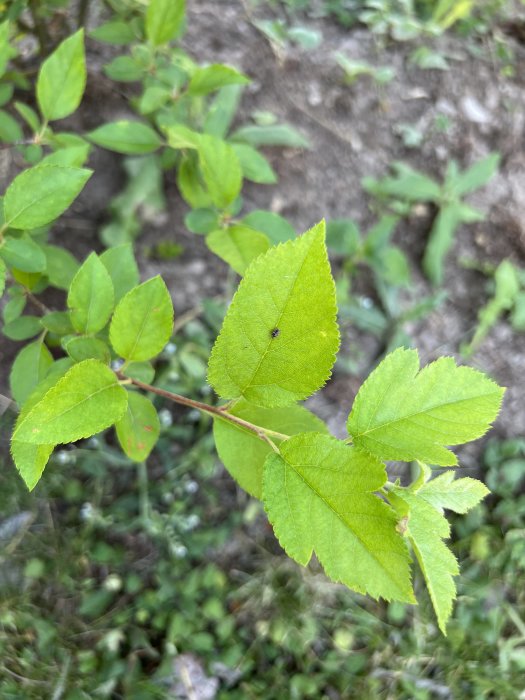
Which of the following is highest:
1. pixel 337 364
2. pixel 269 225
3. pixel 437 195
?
pixel 269 225

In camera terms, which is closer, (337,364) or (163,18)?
(163,18)

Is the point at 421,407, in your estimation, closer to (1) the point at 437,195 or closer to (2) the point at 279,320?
(2) the point at 279,320

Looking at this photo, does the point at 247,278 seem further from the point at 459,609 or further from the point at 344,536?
the point at 459,609

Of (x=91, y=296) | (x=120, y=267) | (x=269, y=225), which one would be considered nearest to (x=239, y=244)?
(x=269, y=225)

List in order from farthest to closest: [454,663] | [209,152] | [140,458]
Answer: [454,663]
[209,152]
[140,458]

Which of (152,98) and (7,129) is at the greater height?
(152,98)

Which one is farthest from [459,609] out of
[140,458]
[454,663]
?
[140,458]

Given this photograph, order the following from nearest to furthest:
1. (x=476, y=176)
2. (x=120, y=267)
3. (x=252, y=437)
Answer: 1. (x=252, y=437)
2. (x=120, y=267)
3. (x=476, y=176)

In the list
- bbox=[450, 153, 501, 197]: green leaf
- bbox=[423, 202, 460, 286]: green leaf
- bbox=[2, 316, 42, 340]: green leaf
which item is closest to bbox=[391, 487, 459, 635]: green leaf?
bbox=[2, 316, 42, 340]: green leaf
